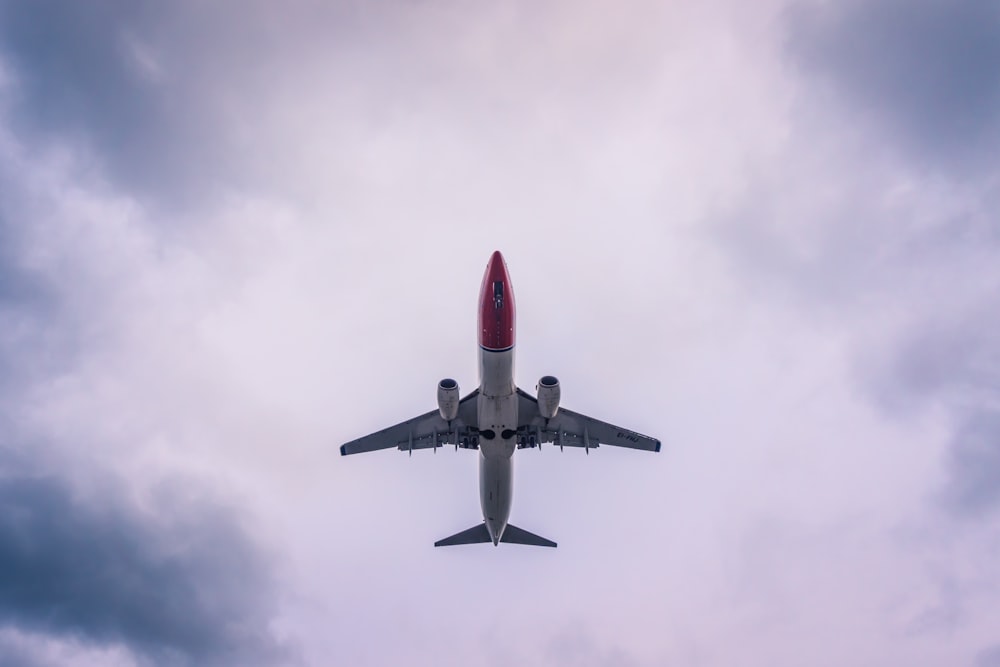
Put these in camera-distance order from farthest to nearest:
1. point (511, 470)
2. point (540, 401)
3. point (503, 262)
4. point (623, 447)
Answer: point (623, 447)
point (511, 470)
point (540, 401)
point (503, 262)

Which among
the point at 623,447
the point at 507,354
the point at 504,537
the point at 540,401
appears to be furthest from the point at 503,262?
the point at 504,537

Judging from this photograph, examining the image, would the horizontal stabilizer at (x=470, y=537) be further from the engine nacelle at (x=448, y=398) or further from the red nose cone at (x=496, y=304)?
the red nose cone at (x=496, y=304)

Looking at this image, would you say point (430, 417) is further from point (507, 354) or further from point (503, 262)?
point (503, 262)

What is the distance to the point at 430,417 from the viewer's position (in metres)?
65.0

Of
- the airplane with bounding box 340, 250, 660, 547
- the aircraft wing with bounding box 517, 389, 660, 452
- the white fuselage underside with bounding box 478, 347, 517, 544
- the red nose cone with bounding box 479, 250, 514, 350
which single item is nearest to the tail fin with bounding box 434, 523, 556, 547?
the airplane with bounding box 340, 250, 660, 547

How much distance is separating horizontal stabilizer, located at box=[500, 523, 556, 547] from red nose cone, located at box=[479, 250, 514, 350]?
24907mm

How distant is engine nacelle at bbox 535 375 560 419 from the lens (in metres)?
57.3

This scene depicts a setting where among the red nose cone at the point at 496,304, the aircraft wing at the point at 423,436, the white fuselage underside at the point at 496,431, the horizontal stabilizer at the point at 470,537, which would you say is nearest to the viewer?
the red nose cone at the point at 496,304

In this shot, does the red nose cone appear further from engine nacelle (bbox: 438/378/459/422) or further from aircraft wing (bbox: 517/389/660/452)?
aircraft wing (bbox: 517/389/660/452)

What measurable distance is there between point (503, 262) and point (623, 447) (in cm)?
2376

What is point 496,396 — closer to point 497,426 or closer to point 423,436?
point 497,426

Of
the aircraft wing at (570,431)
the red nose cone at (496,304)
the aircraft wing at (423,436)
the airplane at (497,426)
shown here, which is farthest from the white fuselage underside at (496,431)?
the aircraft wing at (570,431)

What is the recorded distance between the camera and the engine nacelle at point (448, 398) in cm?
5712

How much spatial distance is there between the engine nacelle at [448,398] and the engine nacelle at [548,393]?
5.83 metres
